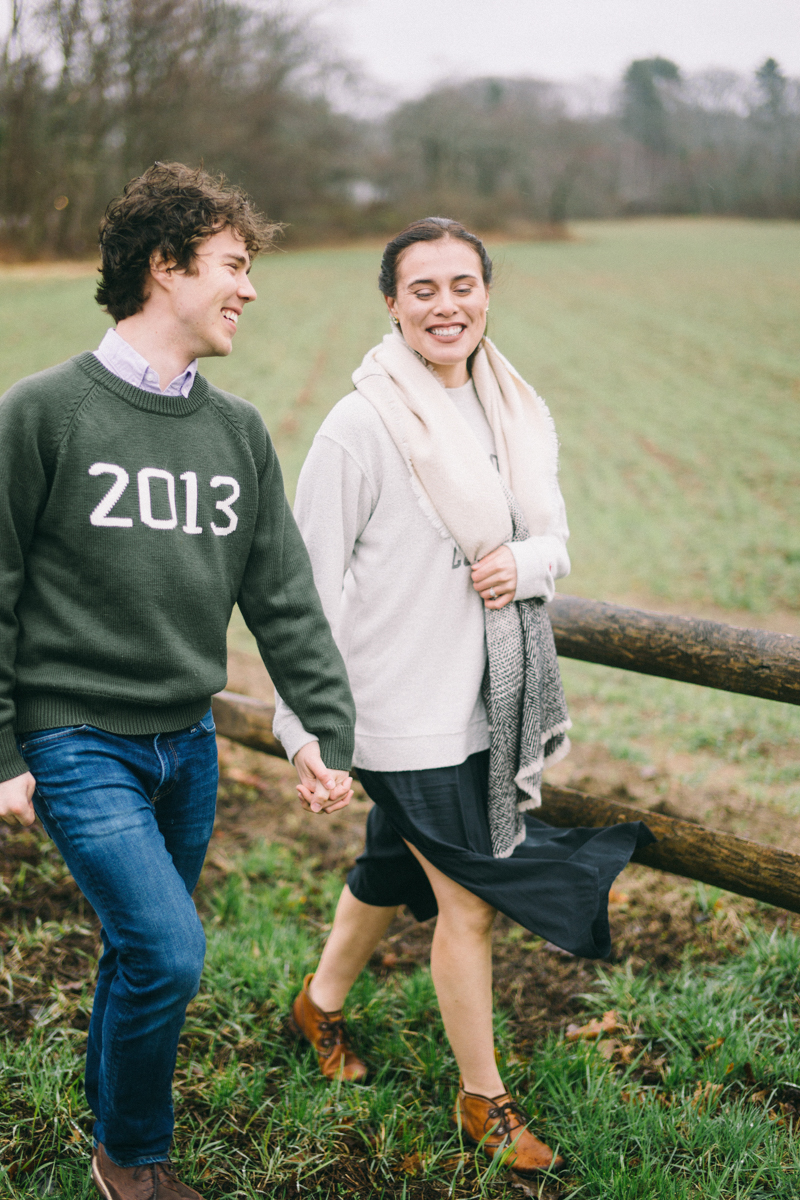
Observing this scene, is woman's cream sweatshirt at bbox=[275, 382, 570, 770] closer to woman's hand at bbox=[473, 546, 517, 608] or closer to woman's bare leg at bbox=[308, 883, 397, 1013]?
A: woman's hand at bbox=[473, 546, 517, 608]

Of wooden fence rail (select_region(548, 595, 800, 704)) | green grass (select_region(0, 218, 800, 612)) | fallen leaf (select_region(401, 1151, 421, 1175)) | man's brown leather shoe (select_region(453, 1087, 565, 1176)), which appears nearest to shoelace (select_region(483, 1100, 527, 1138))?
man's brown leather shoe (select_region(453, 1087, 565, 1176))

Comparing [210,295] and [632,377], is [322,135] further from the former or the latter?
[210,295]

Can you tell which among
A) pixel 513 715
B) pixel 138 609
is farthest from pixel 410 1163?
pixel 138 609

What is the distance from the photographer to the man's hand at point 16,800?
1.55m

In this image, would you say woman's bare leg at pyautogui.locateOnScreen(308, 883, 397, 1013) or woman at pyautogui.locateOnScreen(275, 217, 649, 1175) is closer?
woman at pyautogui.locateOnScreen(275, 217, 649, 1175)

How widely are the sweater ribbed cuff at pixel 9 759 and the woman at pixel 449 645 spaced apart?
573mm

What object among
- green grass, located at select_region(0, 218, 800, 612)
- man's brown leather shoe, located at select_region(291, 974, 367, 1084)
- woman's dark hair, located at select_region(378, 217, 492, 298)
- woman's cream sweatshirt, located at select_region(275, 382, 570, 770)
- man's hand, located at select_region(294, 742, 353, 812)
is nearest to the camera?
man's hand, located at select_region(294, 742, 353, 812)

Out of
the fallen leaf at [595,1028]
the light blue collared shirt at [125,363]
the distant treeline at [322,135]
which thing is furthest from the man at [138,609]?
the distant treeline at [322,135]

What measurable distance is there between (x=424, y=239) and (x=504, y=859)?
1.45 m

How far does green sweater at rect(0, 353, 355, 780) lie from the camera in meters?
1.59

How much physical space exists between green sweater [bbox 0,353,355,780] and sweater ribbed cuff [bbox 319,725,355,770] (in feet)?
0.88

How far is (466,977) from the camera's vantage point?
203cm

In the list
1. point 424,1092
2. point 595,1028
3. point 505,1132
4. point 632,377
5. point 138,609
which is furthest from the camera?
point 632,377

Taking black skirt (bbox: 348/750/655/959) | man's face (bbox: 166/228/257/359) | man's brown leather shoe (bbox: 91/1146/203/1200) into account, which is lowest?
man's brown leather shoe (bbox: 91/1146/203/1200)
